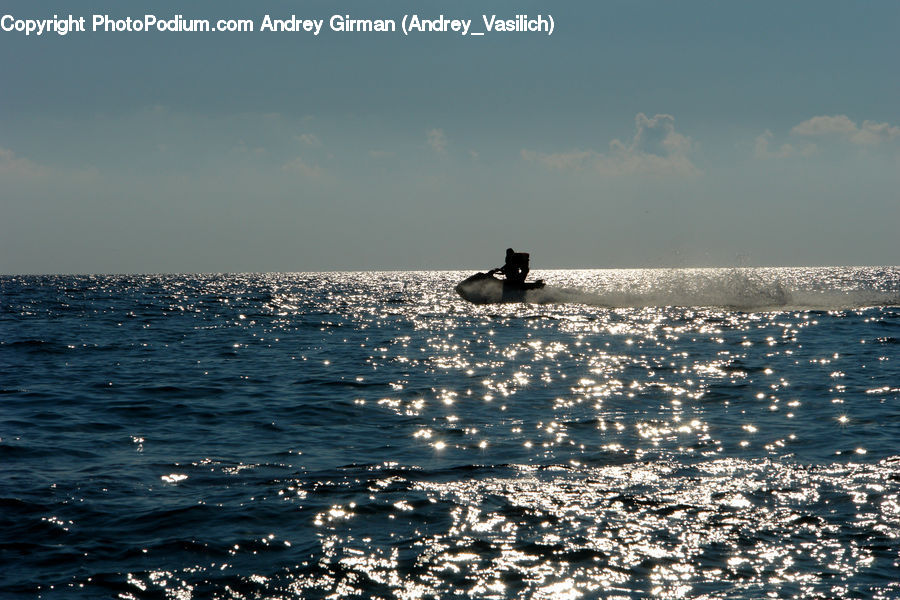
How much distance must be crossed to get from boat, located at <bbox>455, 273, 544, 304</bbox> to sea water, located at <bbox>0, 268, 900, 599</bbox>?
29.4m

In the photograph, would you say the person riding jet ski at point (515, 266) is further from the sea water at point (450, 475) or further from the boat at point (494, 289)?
the sea water at point (450, 475)

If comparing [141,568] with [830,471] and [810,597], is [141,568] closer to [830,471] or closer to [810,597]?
[810,597]

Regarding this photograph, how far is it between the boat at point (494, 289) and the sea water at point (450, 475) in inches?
1157

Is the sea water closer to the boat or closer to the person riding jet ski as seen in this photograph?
the person riding jet ski

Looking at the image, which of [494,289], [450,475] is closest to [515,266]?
[494,289]

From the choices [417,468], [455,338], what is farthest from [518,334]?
[417,468]

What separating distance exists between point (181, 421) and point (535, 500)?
8.19 metres

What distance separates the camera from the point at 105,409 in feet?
53.7

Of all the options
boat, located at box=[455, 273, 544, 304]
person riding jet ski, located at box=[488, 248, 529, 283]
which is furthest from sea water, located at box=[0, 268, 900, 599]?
boat, located at box=[455, 273, 544, 304]

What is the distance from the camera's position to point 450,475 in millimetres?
11312

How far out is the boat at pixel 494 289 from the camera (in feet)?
183

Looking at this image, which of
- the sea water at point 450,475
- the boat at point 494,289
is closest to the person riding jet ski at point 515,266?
the boat at point 494,289

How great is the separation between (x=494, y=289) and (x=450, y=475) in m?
46.3

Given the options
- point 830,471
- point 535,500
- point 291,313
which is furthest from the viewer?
point 291,313
